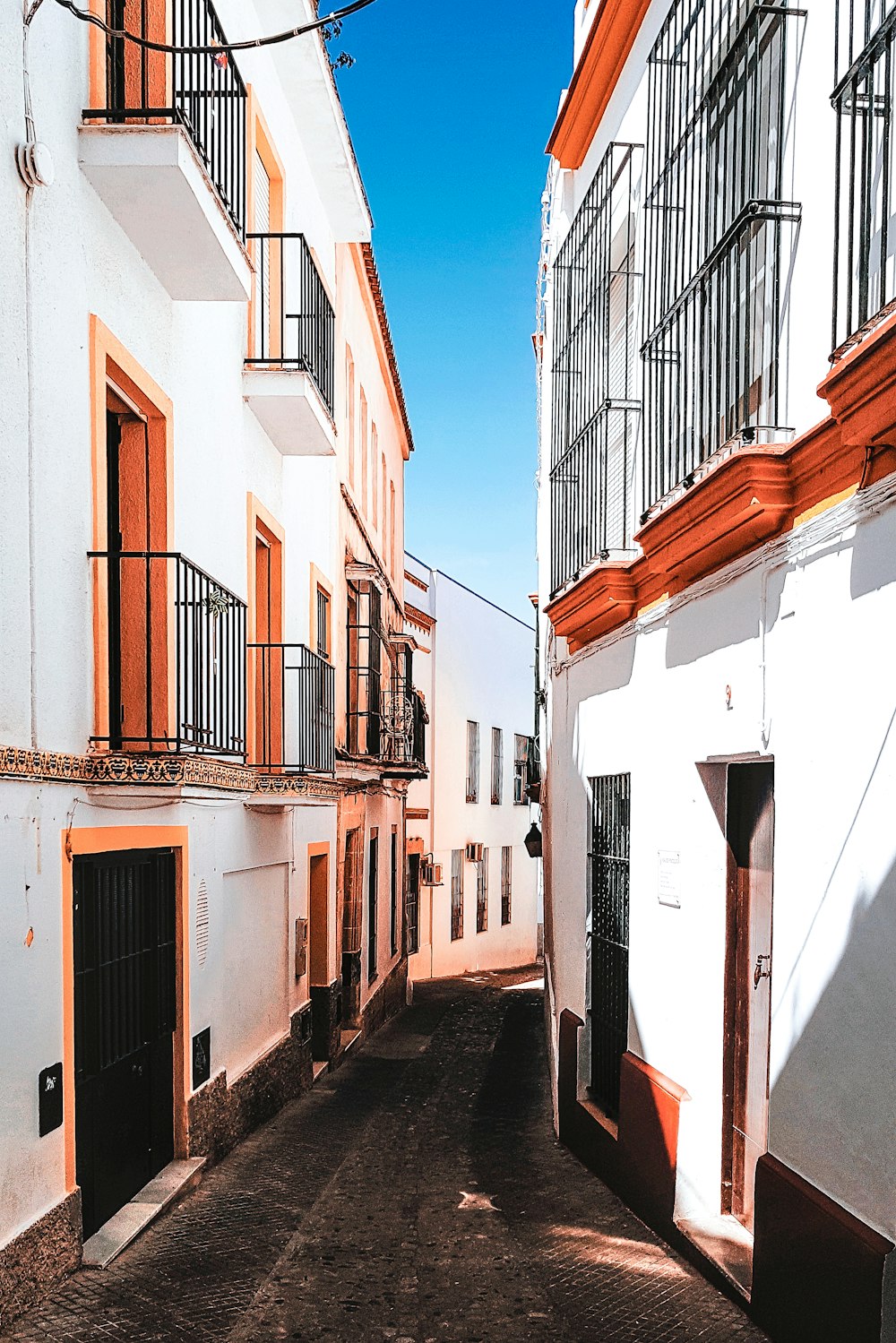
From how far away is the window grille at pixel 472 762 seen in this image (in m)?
27.7

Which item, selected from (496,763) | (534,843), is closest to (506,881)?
(496,763)

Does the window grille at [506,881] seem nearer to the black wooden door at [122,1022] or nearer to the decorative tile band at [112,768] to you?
the decorative tile band at [112,768]

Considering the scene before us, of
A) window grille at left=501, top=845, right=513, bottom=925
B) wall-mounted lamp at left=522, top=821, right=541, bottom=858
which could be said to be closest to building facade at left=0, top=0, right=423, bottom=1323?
wall-mounted lamp at left=522, top=821, right=541, bottom=858

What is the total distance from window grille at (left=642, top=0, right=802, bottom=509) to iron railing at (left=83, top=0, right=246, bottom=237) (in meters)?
2.42

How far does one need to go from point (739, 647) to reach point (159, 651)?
3.17 m

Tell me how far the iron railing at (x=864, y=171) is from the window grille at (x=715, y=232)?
49 cm

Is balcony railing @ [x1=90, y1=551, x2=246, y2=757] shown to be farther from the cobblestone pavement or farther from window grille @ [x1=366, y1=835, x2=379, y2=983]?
window grille @ [x1=366, y1=835, x2=379, y2=983]

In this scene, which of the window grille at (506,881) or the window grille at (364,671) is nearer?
the window grille at (364,671)

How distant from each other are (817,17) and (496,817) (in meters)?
25.2

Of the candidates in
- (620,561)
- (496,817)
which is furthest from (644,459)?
(496,817)

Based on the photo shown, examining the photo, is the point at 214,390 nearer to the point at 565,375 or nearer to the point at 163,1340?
the point at 565,375

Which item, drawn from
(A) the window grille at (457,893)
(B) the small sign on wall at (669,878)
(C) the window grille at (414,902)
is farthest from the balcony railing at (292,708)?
(A) the window grille at (457,893)

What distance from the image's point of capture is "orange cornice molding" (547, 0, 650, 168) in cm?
823

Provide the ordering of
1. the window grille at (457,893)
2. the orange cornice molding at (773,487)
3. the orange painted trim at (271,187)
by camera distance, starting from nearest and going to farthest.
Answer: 1. the orange cornice molding at (773,487)
2. the orange painted trim at (271,187)
3. the window grille at (457,893)
